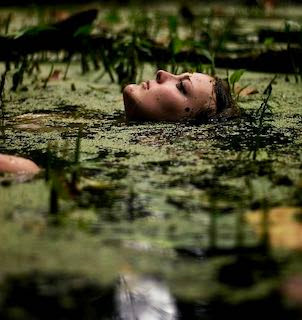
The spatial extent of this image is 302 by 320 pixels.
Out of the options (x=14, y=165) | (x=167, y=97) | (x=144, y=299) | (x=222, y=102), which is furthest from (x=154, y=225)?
(x=222, y=102)

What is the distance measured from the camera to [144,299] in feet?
3.78

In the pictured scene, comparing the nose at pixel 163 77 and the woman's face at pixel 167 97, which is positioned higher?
the nose at pixel 163 77

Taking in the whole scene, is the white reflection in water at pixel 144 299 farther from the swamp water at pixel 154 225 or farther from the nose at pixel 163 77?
the nose at pixel 163 77

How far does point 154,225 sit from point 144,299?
0.29 metres

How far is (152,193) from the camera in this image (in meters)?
1.65

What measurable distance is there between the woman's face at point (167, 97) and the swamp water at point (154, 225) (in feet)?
0.40

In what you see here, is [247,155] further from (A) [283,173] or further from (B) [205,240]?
(B) [205,240]

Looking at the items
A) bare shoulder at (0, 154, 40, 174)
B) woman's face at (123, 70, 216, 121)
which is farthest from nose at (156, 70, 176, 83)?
bare shoulder at (0, 154, 40, 174)

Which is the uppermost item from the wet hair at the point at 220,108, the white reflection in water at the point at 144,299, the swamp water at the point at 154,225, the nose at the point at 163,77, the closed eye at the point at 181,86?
the nose at the point at 163,77

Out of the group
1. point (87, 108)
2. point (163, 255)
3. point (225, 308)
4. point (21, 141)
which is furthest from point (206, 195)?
point (87, 108)

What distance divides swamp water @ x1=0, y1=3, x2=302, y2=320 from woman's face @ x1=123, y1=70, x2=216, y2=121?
0.12 meters

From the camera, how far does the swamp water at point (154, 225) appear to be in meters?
1.13

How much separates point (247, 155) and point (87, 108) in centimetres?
100

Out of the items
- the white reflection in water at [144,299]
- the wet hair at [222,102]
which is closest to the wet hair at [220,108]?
the wet hair at [222,102]
